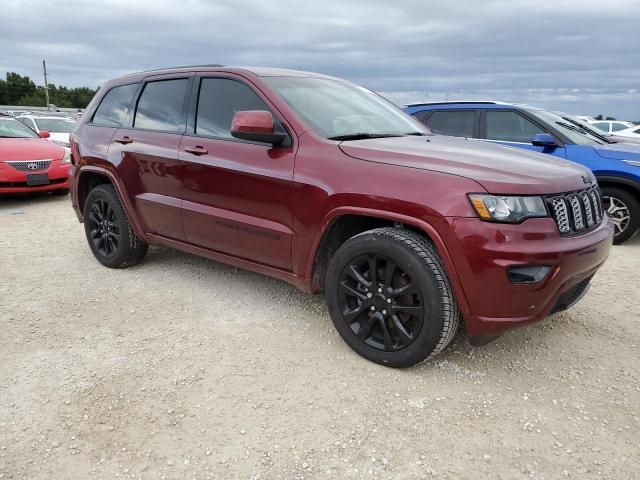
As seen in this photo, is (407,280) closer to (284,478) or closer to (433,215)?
(433,215)

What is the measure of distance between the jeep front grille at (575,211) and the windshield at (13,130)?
901 centimetres

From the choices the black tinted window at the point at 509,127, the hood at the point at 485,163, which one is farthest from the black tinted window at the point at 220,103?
the black tinted window at the point at 509,127

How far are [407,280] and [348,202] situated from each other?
1.84 ft

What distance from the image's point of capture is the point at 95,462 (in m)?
2.30

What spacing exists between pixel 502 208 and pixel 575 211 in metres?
0.54

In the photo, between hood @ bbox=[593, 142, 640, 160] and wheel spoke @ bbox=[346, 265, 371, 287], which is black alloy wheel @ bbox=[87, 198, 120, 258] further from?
hood @ bbox=[593, 142, 640, 160]

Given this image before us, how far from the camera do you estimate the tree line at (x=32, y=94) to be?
2313 inches

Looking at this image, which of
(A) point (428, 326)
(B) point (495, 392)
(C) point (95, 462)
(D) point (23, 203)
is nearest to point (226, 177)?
(A) point (428, 326)

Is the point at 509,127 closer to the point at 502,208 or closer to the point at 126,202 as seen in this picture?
the point at 502,208

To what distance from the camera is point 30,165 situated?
8.15 metres

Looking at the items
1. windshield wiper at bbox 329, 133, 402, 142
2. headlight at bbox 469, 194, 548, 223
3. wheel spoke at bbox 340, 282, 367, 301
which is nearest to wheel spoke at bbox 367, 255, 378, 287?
wheel spoke at bbox 340, 282, 367, 301

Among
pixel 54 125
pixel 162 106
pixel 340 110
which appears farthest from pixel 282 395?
pixel 54 125

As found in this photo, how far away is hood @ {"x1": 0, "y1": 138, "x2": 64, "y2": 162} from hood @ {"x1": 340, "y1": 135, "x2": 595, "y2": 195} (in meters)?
6.94

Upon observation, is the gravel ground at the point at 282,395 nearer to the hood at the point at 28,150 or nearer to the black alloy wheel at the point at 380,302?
the black alloy wheel at the point at 380,302
